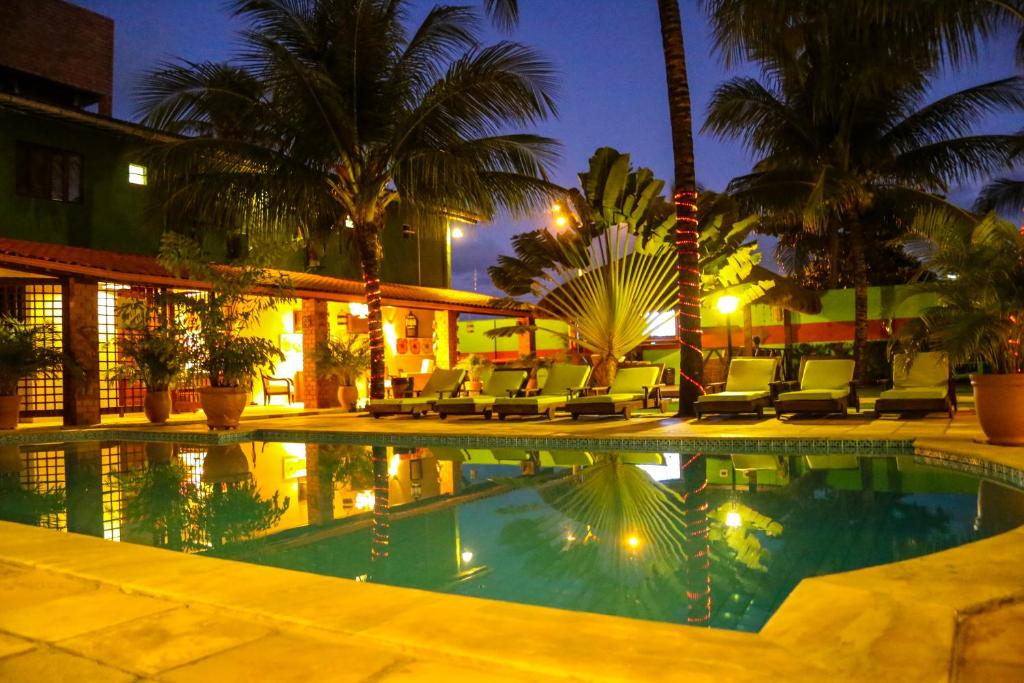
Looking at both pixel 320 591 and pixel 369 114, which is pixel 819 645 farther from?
pixel 369 114

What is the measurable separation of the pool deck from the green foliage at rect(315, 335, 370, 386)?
44.2 feet

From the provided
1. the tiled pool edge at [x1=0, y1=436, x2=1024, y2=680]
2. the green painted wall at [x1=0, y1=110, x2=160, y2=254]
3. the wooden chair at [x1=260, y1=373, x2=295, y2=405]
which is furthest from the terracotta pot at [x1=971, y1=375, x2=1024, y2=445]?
the wooden chair at [x1=260, y1=373, x2=295, y2=405]

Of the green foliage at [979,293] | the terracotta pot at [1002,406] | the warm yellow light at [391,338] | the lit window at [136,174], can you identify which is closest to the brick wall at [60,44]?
the lit window at [136,174]

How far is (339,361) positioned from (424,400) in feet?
12.9

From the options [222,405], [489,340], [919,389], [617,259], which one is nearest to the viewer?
[919,389]

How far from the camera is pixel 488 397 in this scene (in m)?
14.1

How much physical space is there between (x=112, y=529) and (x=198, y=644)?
3.94 m

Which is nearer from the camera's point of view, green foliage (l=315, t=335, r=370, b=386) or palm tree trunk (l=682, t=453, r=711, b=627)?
palm tree trunk (l=682, t=453, r=711, b=627)

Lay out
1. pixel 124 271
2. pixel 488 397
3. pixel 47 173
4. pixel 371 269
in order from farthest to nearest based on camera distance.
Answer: pixel 47 173 → pixel 371 269 → pixel 124 271 → pixel 488 397

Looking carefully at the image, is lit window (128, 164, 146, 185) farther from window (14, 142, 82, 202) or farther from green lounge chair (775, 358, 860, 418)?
green lounge chair (775, 358, 860, 418)

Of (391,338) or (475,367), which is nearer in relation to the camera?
(475,367)

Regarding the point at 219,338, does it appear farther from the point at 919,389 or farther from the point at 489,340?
the point at 489,340

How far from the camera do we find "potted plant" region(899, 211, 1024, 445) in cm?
721

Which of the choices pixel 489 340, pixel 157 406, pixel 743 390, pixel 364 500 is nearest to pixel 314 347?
pixel 157 406
